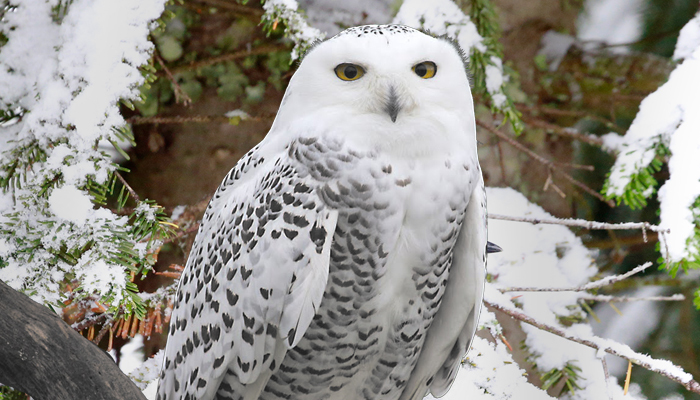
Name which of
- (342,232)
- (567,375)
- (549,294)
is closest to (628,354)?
(567,375)

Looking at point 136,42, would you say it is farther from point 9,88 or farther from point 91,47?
point 9,88

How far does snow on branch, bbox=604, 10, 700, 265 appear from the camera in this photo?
1.50 m

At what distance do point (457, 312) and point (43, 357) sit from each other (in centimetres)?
83

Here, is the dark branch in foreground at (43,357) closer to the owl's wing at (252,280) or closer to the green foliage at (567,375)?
the owl's wing at (252,280)

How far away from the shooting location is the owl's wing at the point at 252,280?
1.05 meters

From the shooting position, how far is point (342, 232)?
1.09m

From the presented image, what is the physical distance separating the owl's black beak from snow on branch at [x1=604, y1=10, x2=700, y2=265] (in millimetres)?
888

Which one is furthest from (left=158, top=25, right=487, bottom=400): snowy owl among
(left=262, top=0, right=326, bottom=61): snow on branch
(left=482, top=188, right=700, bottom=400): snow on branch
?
(left=482, top=188, right=700, bottom=400): snow on branch

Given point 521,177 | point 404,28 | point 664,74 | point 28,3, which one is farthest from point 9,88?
point 664,74

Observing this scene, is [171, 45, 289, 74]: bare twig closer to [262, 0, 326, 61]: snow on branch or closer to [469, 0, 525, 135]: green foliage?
[262, 0, 326, 61]: snow on branch

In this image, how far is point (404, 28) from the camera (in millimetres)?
1108

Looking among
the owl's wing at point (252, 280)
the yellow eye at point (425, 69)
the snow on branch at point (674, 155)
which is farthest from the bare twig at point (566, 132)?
the owl's wing at point (252, 280)

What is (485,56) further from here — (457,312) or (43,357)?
(43,357)

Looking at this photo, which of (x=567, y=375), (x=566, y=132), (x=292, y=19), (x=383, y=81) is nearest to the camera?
(x=383, y=81)
